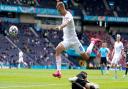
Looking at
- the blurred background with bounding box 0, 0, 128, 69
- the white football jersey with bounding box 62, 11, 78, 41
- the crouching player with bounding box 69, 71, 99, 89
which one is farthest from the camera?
the blurred background with bounding box 0, 0, 128, 69

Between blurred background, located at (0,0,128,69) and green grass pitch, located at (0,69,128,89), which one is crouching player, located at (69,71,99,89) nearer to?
green grass pitch, located at (0,69,128,89)

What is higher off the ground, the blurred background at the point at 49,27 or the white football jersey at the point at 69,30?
the white football jersey at the point at 69,30

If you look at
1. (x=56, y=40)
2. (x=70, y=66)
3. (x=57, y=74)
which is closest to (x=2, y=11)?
(x=56, y=40)

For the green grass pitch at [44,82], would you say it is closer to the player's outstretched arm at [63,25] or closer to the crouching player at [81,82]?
the player's outstretched arm at [63,25]

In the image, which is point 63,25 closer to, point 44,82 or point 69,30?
point 69,30

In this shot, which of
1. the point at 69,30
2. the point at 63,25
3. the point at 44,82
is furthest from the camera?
the point at 44,82

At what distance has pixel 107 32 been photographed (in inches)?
3221

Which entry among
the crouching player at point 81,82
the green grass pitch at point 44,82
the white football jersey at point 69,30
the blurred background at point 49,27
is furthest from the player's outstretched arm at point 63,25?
the blurred background at point 49,27

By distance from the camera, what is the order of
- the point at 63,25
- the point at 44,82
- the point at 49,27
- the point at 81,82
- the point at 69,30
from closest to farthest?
the point at 81,82 → the point at 63,25 → the point at 69,30 → the point at 44,82 → the point at 49,27

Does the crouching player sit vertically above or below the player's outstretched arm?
below

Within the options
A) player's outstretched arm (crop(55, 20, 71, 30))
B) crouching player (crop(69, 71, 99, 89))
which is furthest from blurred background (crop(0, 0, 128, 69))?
crouching player (crop(69, 71, 99, 89))

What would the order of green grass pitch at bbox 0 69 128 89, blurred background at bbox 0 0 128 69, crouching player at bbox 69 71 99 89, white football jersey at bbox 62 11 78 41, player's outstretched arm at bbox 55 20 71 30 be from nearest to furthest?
crouching player at bbox 69 71 99 89 < player's outstretched arm at bbox 55 20 71 30 < white football jersey at bbox 62 11 78 41 < green grass pitch at bbox 0 69 128 89 < blurred background at bbox 0 0 128 69

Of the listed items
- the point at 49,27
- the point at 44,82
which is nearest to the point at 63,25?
the point at 44,82

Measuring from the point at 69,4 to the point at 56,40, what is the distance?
32.6ft
